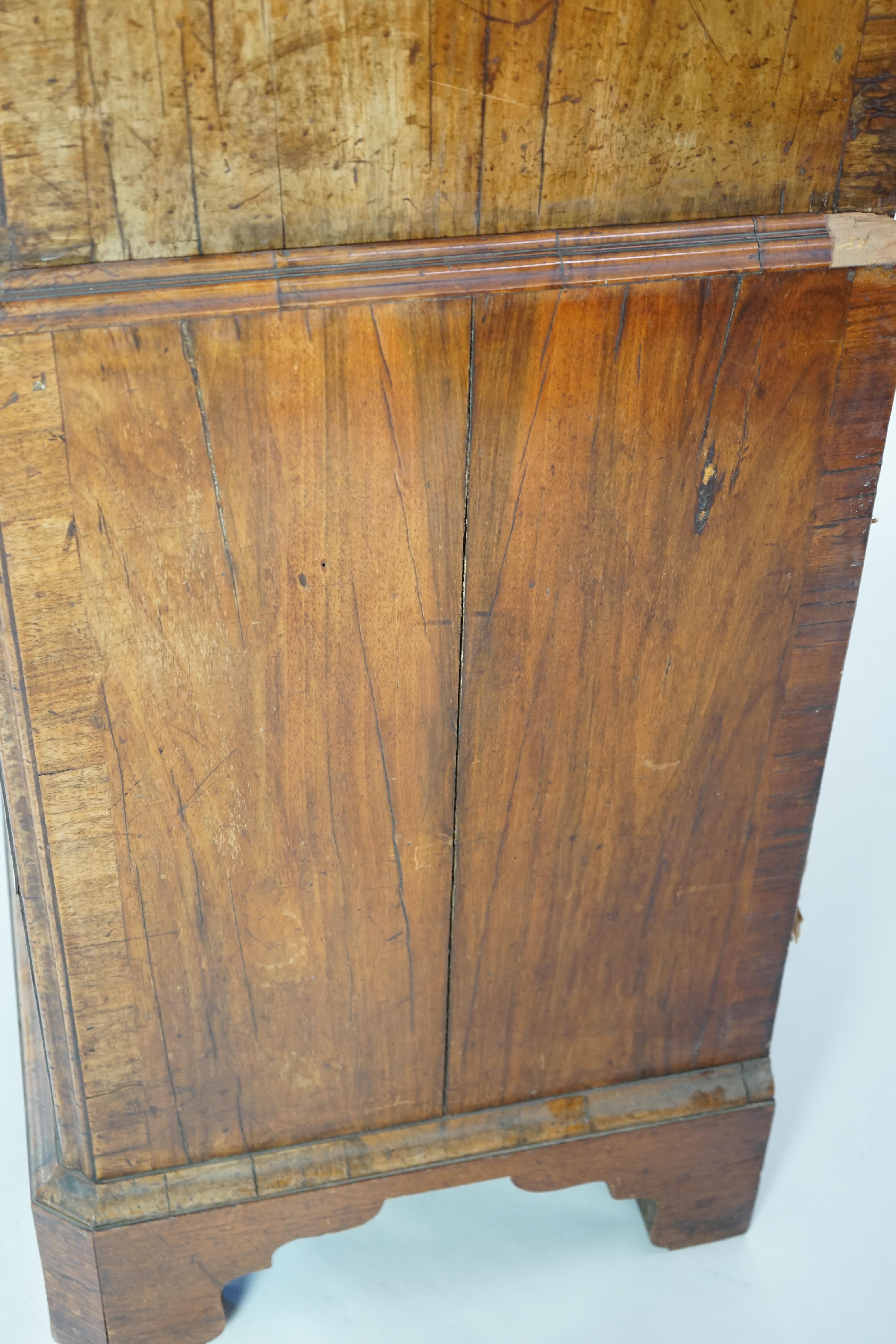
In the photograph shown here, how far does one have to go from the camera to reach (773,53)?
1.10 m

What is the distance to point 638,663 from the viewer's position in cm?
137

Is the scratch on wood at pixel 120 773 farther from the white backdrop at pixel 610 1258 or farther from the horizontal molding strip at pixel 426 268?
A: the white backdrop at pixel 610 1258

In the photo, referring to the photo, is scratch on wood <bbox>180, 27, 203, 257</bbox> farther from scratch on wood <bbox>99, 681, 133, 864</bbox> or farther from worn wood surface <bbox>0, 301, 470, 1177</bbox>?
scratch on wood <bbox>99, 681, 133, 864</bbox>

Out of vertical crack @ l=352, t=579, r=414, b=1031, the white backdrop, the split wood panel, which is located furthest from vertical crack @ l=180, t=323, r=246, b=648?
the white backdrop

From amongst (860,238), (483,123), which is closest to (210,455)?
(483,123)

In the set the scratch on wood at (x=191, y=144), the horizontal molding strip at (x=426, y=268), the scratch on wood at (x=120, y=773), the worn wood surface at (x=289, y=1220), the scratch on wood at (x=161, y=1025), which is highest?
the scratch on wood at (x=191, y=144)

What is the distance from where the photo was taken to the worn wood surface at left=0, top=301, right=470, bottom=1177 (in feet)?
3.71

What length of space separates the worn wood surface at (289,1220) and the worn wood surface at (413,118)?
1062 mm

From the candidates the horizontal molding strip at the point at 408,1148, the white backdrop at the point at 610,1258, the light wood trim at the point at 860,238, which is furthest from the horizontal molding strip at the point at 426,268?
the white backdrop at the point at 610,1258

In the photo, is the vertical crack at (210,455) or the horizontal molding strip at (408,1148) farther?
the horizontal molding strip at (408,1148)

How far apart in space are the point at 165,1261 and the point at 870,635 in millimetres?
1937

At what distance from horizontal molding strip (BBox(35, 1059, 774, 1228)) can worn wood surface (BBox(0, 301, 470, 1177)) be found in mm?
27

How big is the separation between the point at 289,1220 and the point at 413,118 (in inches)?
46.8

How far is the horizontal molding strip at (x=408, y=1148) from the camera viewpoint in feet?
5.06
